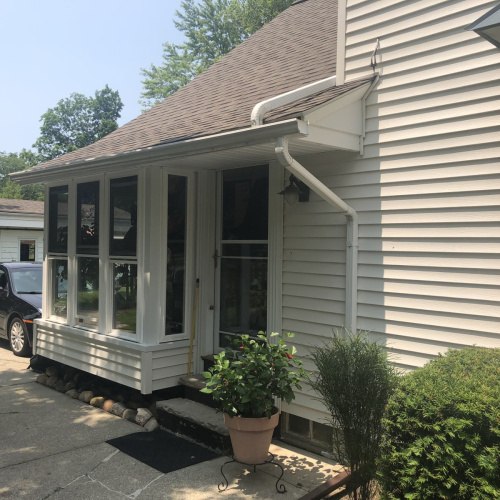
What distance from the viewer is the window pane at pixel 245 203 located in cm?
513

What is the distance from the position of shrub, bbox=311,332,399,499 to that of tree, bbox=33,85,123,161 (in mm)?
49298

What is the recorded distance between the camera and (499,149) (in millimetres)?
3447

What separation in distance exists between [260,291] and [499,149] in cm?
259

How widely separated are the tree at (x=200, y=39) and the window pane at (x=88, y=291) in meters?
21.4

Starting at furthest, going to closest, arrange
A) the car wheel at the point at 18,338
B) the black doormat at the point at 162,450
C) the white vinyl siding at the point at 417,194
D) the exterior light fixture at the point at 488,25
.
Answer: the car wheel at the point at 18,338 < the black doormat at the point at 162,450 < the white vinyl siding at the point at 417,194 < the exterior light fixture at the point at 488,25

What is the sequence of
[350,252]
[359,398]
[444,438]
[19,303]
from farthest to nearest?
[19,303]
[350,252]
[359,398]
[444,438]

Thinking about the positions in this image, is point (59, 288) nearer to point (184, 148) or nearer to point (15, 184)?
point (184, 148)

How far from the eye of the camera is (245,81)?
6.12 m

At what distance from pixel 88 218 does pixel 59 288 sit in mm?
1329

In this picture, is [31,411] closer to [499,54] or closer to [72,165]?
[72,165]

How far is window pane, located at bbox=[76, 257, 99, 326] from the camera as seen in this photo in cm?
636

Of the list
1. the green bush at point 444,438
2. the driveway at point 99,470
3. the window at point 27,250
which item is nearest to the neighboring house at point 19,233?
the window at point 27,250

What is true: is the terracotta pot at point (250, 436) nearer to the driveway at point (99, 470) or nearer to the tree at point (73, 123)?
the driveway at point (99, 470)

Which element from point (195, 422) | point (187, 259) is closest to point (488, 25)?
point (187, 259)
